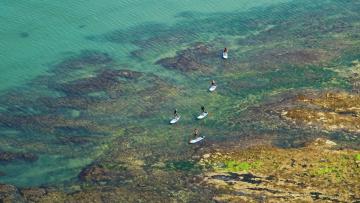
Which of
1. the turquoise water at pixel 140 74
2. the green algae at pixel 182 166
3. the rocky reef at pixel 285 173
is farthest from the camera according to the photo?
the turquoise water at pixel 140 74

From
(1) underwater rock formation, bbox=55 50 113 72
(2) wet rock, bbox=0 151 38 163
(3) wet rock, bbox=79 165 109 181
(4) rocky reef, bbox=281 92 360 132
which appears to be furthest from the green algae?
(1) underwater rock formation, bbox=55 50 113 72

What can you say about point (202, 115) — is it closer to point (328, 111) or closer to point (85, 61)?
point (328, 111)

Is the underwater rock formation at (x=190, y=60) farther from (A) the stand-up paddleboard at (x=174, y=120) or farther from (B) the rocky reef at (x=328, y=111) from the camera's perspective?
(B) the rocky reef at (x=328, y=111)

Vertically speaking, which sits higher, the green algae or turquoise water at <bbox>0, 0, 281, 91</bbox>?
turquoise water at <bbox>0, 0, 281, 91</bbox>

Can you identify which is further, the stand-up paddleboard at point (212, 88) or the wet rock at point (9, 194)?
the stand-up paddleboard at point (212, 88)

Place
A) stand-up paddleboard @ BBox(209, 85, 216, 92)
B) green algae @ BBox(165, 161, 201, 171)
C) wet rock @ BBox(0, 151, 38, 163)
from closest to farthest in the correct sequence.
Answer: green algae @ BBox(165, 161, 201, 171), wet rock @ BBox(0, 151, 38, 163), stand-up paddleboard @ BBox(209, 85, 216, 92)

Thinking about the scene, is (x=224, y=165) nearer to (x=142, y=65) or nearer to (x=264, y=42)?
(x=142, y=65)

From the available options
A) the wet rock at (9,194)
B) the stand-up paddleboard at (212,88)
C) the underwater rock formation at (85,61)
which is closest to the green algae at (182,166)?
the wet rock at (9,194)

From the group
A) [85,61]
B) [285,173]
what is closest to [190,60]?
[85,61]

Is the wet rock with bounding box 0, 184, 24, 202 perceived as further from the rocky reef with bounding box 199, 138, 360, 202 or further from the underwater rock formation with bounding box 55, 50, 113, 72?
the underwater rock formation with bounding box 55, 50, 113, 72
